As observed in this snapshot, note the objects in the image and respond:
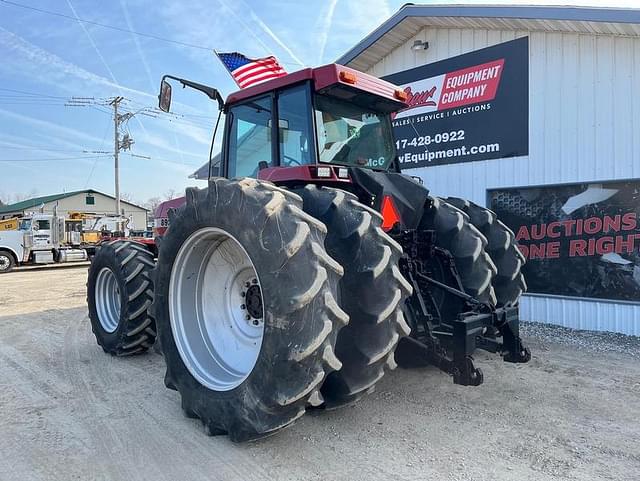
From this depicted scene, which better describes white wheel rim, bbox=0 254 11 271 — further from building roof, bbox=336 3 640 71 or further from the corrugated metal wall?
the corrugated metal wall

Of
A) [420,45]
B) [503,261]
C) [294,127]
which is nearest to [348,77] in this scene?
[294,127]

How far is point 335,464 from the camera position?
2938 millimetres

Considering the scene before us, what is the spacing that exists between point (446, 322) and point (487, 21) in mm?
5676

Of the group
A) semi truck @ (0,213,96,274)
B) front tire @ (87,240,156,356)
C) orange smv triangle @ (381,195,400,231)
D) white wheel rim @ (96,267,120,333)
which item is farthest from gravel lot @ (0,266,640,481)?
semi truck @ (0,213,96,274)

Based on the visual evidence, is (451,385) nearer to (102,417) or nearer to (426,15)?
(102,417)

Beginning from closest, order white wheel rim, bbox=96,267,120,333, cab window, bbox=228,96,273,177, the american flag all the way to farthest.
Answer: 1. cab window, bbox=228,96,273,177
2. white wheel rim, bbox=96,267,120,333
3. the american flag

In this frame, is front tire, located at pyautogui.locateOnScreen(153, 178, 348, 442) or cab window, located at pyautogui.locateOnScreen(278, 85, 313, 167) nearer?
front tire, located at pyautogui.locateOnScreen(153, 178, 348, 442)

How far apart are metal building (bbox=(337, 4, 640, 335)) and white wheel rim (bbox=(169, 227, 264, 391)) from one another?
5.37 metres

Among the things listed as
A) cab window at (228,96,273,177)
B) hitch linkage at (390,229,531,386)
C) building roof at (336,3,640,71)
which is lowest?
hitch linkage at (390,229,531,386)

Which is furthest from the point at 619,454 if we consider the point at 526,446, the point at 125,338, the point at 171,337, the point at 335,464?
the point at 125,338

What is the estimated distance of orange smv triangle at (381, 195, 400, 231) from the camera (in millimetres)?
3758

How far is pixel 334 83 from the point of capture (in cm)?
373

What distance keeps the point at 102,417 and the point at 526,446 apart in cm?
314

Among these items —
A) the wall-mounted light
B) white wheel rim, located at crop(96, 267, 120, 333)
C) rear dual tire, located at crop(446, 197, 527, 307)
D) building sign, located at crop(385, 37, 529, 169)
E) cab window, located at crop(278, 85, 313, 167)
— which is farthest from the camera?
the wall-mounted light
